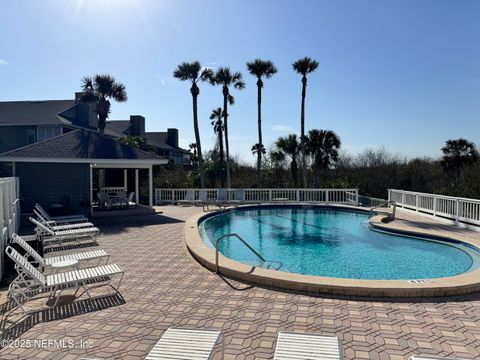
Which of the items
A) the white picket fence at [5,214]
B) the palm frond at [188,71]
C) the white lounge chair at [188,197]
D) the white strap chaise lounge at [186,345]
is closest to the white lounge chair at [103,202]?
the white lounge chair at [188,197]

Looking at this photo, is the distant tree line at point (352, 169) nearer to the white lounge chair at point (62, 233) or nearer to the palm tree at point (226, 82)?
the palm tree at point (226, 82)

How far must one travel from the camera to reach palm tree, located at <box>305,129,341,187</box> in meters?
22.7

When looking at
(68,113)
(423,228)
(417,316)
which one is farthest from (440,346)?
(68,113)

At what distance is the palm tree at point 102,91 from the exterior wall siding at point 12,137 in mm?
7482

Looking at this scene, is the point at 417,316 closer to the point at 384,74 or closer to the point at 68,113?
the point at 384,74

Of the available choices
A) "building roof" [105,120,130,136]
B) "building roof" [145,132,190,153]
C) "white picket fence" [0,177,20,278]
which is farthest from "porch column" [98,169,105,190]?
"building roof" [145,132,190,153]

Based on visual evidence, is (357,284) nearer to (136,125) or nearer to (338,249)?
(338,249)

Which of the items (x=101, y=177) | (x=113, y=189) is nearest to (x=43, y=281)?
(x=113, y=189)

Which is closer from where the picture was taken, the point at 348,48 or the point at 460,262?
the point at 460,262

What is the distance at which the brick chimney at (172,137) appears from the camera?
148ft

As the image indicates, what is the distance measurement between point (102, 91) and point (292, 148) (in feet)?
45.7

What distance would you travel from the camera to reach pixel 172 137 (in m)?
45.2

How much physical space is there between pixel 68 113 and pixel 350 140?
23.2m

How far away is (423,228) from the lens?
10641 millimetres
